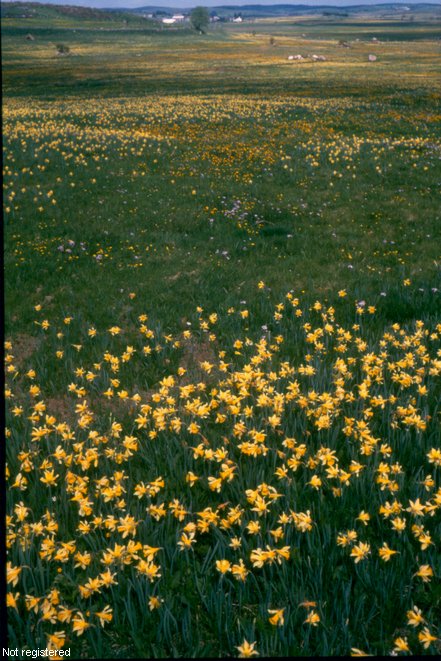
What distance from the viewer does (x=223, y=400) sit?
5.45 m

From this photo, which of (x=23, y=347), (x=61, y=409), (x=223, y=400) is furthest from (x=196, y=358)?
(x=23, y=347)

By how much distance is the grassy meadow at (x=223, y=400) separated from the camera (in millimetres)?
3191

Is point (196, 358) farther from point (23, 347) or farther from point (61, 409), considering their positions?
point (23, 347)

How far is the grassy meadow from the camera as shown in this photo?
10.5 feet

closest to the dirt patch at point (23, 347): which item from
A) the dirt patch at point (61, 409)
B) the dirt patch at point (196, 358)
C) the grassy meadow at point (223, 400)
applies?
the grassy meadow at point (223, 400)

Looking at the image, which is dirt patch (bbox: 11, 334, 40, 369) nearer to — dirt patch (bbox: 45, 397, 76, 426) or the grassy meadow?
the grassy meadow

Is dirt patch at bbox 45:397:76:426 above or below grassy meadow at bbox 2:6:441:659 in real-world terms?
below

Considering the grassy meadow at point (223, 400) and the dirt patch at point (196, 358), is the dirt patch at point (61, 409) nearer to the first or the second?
the grassy meadow at point (223, 400)

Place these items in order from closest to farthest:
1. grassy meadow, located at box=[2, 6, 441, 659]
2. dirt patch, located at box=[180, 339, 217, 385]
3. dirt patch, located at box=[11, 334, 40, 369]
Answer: grassy meadow, located at box=[2, 6, 441, 659]
dirt patch, located at box=[180, 339, 217, 385]
dirt patch, located at box=[11, 334, 40, 369]

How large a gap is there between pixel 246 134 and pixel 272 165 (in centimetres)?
652

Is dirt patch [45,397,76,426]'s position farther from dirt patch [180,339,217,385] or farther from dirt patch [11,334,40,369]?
dirt patch [180,339,217,385]

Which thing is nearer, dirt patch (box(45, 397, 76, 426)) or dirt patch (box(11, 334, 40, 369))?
dirt patch (box(45, 397, 76, 426))

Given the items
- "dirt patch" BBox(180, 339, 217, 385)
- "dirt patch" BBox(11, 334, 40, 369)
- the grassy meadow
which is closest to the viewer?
the grassy meadow

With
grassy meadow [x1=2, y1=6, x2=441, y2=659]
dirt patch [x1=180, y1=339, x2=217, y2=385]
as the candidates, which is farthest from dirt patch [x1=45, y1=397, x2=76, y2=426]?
dirt patch [x1=180, y1=339, x2=217, y2=385]
